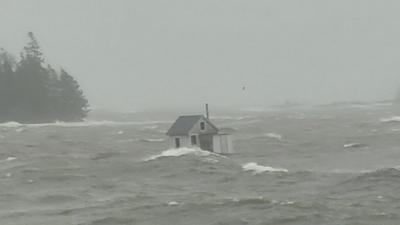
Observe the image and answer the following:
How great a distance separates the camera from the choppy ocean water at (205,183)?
116ft

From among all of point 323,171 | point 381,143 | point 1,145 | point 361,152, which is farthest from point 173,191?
point 1,145

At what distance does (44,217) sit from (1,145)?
46963 mm

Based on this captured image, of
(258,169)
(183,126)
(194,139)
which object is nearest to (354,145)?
(194,139)

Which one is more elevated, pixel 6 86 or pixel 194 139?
pixel 6 86

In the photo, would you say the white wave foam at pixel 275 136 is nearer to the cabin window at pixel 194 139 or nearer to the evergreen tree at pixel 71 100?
the cabin window at pixel 194 139

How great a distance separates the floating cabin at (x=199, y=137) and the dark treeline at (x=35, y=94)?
99055 millimetres

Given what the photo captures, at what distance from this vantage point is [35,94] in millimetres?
165625

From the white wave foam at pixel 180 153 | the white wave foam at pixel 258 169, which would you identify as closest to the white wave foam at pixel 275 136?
the white wave foam at pixel 180 153

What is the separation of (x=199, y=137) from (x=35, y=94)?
103310 mm

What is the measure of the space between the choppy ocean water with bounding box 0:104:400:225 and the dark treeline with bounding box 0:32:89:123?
276ft

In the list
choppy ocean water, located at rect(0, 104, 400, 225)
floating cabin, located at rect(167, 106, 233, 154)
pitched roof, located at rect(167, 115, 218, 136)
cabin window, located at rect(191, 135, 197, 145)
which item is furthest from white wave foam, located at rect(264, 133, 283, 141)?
cabin window, located at rect(191, 135, 197, 145)

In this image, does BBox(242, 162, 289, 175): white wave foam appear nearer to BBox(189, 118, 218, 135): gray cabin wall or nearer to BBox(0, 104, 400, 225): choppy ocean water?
BBox(0, 104, 400, 225): choppy ocean water

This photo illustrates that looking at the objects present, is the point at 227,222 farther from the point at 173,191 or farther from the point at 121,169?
the point at 121,169

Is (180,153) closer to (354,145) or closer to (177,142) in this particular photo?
(177,142)
